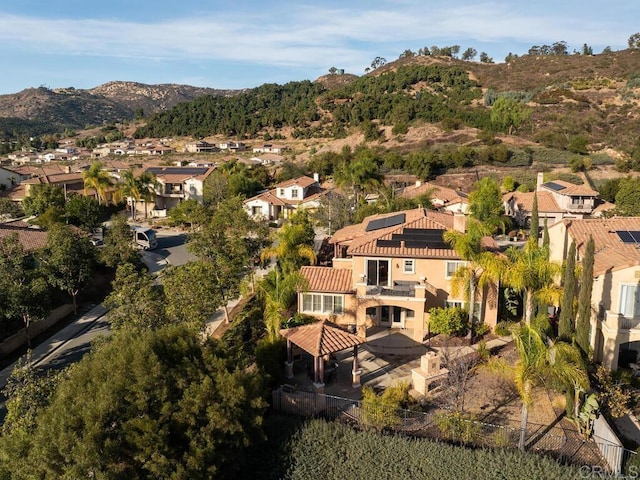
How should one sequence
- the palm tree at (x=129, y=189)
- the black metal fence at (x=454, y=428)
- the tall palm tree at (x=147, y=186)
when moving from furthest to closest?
the tall palm tree at (x=147, y=186)
the palm tree at (x=129, y=189)
the black metal fence at (x=454, y=428)

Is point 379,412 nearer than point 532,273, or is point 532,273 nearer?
point 379,412

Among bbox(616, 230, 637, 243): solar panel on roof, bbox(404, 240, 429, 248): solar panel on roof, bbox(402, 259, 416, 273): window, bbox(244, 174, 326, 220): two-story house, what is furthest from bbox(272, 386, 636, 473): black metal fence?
bbox(244, 174, 326, 220): two-story house

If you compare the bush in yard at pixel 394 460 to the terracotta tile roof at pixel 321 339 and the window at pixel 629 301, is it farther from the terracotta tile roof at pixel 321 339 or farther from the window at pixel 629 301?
the window at pixel 629 301

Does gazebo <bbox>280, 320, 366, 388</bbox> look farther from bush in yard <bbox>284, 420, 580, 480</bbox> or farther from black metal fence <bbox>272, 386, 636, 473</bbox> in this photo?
bush in yard <bbox>284, 420, 580, 480</bbox>

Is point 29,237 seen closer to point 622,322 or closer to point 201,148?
point 622,322

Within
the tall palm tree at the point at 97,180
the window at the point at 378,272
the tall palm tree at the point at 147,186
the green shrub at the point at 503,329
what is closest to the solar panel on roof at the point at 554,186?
the green shrub at the point at 503,329

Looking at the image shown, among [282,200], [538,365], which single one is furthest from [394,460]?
[282,200]
